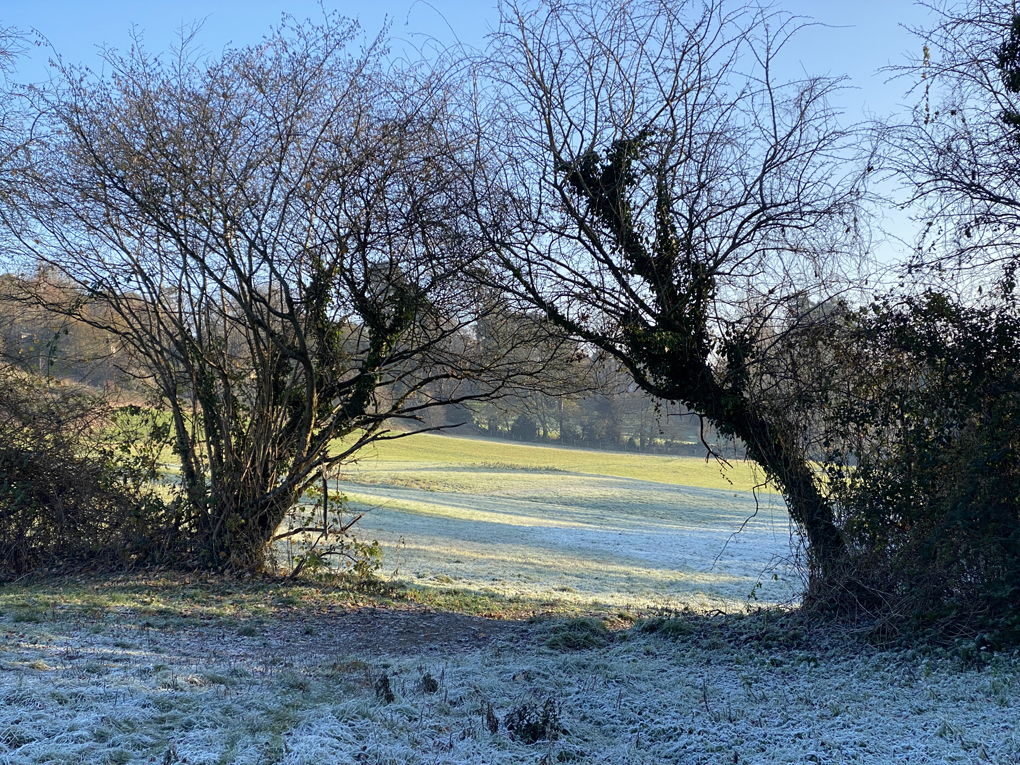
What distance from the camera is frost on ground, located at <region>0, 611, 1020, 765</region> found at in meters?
4.46

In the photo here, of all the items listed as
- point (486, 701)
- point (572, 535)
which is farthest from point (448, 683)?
point (572, 535)

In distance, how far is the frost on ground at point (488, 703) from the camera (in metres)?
4.46

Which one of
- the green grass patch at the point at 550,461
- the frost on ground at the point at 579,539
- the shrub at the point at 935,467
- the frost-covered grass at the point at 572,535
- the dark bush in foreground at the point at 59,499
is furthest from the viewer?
the green grass patch at the point at 550,461

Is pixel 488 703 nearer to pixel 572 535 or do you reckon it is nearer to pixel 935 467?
pixel 935 467

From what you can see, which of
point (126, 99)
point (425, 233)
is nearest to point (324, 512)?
point (425, 233)

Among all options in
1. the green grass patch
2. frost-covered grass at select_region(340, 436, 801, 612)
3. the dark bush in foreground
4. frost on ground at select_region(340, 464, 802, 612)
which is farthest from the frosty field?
the green grass patch

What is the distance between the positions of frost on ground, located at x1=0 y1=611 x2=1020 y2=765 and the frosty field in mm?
18

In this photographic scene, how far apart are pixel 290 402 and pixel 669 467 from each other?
44.8 m

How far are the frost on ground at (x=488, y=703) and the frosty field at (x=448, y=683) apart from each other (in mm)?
18

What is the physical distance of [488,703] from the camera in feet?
17.6

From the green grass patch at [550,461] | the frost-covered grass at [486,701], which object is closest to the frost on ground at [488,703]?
the frost-covered grass at [486,701]

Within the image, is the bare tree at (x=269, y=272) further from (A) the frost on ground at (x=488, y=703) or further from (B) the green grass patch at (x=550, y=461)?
(B) the green grass patch at (x=550, y=461)

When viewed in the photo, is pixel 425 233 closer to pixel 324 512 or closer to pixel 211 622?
pixel 324 512

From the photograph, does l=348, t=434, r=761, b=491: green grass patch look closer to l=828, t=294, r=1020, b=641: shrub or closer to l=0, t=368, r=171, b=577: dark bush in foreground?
l=0, t=368, r=171, b=577: dark bush in foreground
